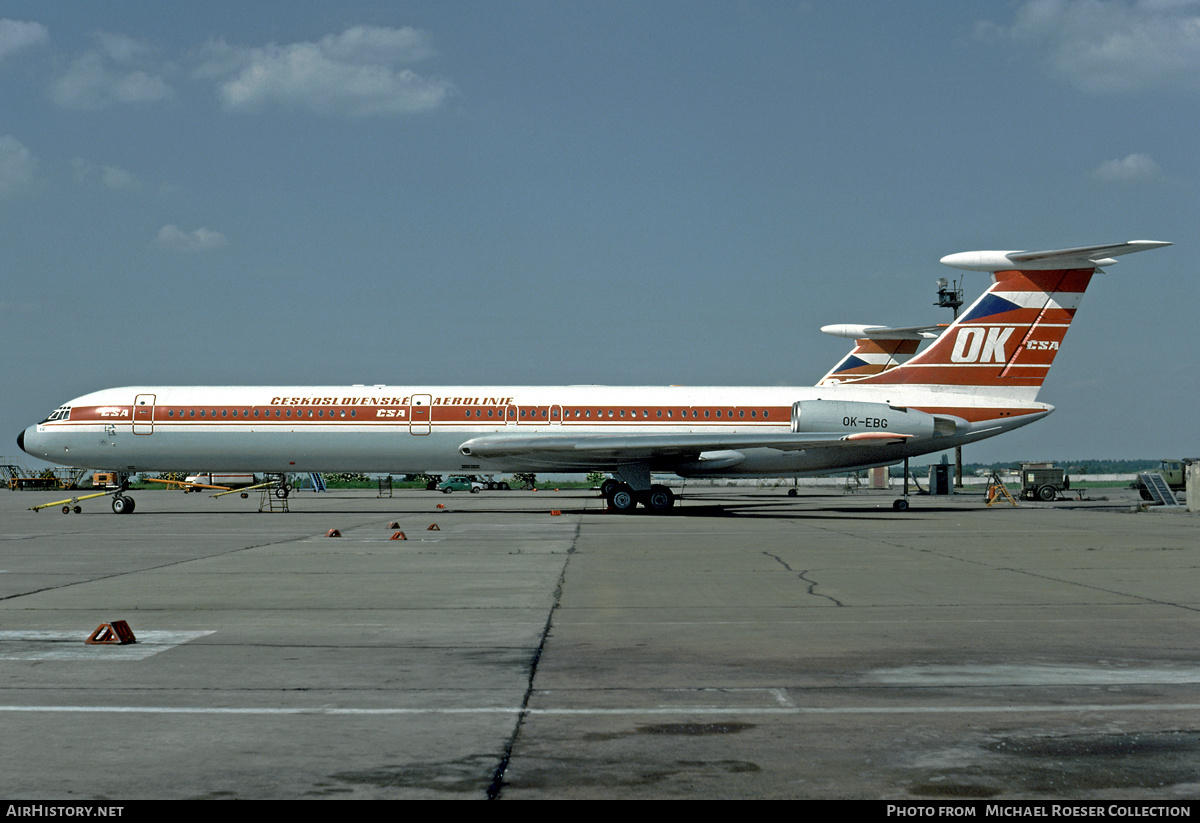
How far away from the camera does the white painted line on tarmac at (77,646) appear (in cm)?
834

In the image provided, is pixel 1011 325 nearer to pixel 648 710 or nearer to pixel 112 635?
pixel 648 710

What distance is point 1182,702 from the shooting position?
664 centimetres

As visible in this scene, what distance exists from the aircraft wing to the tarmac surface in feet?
43.1

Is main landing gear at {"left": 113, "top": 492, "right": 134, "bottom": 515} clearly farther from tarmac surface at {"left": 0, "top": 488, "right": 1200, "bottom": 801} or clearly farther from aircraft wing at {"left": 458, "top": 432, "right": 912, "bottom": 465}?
→ tarmac surface at {"left": 0, "top": 488, "right": 1200, "bottom": 801}

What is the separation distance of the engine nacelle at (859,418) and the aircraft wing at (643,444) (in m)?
0.28

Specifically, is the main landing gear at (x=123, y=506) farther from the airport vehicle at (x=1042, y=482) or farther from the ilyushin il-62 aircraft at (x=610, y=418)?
the airport vehicle at (x=1042, y=482)

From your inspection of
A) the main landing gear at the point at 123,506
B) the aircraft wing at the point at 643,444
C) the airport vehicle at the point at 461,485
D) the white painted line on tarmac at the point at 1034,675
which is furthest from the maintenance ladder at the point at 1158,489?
the airport vehicle at the point at 461,485

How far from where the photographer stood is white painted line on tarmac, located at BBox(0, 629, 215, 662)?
27.4 feet

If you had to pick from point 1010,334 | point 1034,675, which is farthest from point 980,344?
point 1034,675

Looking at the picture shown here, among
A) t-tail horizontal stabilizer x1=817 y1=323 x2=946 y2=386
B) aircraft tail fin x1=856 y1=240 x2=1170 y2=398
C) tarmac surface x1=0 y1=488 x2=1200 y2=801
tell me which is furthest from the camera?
t-tail horizontal stabilizer x1=817 y1=323 x2=946 y2=386

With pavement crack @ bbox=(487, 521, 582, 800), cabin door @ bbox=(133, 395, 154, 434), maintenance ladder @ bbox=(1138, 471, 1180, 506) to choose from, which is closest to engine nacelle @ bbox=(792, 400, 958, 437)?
maintenance ladder @ bbox=(1138, 471, 1180, 506)

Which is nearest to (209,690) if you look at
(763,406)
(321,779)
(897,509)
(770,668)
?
(321,779)

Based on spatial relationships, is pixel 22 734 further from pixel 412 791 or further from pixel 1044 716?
pixel 1044 716
